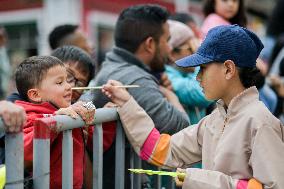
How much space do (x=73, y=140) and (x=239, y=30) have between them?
36.8 inches

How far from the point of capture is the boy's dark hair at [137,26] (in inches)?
168

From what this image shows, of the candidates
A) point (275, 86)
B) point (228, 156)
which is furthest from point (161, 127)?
point (275, 86)

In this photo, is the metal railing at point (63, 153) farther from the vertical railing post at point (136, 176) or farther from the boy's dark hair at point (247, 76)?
the boy's dark hair at point (247, 76)

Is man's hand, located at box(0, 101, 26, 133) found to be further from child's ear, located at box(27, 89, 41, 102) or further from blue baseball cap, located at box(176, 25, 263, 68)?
blue baseball cap, located at box(176, 25, 263, 68)

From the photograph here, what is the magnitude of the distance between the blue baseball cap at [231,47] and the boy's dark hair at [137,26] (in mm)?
1060

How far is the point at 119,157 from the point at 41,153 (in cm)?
96

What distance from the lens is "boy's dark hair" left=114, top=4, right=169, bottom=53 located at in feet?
14.0

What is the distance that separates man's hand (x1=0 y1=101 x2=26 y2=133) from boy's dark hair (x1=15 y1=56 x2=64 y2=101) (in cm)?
66

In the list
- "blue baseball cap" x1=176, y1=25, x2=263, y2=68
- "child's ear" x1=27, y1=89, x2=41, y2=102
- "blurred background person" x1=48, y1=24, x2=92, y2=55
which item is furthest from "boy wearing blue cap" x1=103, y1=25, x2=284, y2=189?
"blurred background person" x1=48, y1=24, x2=92, y2=55

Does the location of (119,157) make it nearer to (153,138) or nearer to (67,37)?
(153,138)

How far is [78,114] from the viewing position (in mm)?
3037

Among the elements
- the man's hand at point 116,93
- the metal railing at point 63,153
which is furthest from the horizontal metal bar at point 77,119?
the man's hand at point 116,93

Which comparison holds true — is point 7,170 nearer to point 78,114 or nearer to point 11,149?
point 11,149

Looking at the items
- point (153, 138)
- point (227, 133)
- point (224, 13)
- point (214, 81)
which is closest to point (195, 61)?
point (214, 81)
